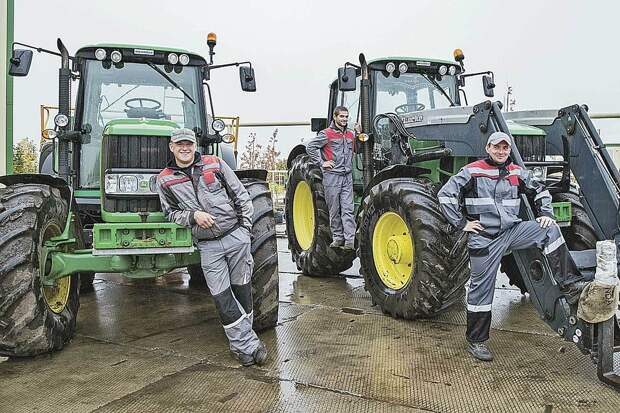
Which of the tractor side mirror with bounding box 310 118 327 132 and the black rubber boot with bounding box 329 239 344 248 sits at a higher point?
the tractor side mirror with bounding box 310 118 327 132

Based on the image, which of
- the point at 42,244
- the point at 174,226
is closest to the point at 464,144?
the point at 174,226

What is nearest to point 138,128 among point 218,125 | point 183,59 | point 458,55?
point 218,125

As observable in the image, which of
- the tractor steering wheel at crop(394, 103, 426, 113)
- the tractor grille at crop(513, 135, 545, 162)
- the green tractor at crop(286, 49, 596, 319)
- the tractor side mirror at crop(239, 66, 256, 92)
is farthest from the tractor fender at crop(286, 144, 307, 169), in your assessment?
the tractor grille at crop(513, 135, 545, 162)

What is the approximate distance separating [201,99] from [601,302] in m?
4.05

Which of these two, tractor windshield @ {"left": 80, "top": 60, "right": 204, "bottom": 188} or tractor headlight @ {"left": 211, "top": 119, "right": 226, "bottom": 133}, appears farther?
tractor headlight @ {"left": 211, "top": 119, "right": 226, "bottom": 133}

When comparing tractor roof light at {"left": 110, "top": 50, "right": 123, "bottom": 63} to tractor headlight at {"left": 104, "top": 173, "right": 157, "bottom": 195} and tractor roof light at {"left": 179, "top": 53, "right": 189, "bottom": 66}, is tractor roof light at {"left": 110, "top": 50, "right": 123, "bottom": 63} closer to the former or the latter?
tractor roof light at {"left": 179, "top": 53, "right": 189, "bottom": 66}

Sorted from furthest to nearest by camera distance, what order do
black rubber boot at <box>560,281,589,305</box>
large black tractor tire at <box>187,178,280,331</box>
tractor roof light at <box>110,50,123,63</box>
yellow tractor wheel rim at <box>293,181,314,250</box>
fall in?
yellow tractor wheel rim at <box>293,181,314,250</box>, tractor roof light at <box>110,50,123,63</box>, large black tractor tire at <box>187,178,280,331</box>, black rubber boot at <box>560,281,589,305</box>

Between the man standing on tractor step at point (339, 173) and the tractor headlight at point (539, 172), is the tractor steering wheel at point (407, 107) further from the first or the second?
the tractor headlight at point (539, 172)

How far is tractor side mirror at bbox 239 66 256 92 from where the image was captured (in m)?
6.40

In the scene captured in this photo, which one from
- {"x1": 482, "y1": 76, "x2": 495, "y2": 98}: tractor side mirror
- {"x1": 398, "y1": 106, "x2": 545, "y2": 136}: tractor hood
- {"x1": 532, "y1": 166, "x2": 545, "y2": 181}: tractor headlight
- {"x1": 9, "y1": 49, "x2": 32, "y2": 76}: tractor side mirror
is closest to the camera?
{"x1": 9, "y1": 49, "x2": 32, "y2": 76}: tractor side mirror

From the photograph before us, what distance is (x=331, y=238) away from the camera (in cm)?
745

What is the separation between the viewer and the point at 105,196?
5.00 metres

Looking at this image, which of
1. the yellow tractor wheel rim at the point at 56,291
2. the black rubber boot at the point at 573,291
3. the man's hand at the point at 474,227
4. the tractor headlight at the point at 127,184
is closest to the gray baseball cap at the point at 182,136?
the tractor headlight at the point at 127,184

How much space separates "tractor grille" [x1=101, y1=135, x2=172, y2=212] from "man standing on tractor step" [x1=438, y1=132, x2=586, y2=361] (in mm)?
2273
